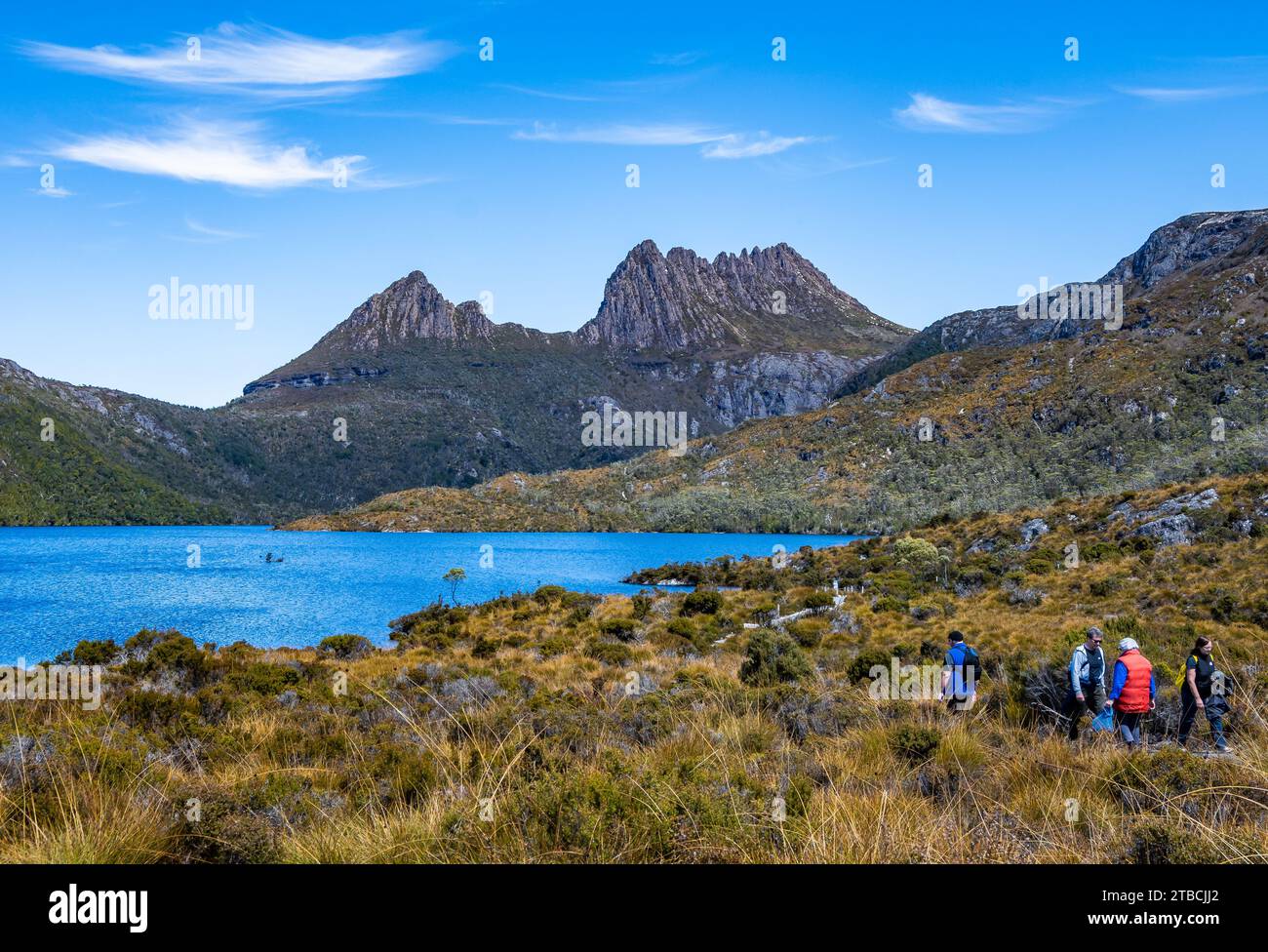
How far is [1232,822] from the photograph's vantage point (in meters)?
3.98

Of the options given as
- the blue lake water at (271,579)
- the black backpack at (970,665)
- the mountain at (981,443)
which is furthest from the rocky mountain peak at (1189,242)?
the black backpack at (970,665)

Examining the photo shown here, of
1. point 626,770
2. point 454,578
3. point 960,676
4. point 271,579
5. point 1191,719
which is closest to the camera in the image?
point 626,770

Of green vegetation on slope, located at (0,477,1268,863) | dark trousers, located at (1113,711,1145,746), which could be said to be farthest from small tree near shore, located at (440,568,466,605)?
dark trousers, located at (1113,711,1145,746)

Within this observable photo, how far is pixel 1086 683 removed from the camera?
26.3ft

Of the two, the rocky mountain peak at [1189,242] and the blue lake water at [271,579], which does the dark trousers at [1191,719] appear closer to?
the blue lake water at [271,579]

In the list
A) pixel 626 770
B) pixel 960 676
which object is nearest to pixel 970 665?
pixel 960 676

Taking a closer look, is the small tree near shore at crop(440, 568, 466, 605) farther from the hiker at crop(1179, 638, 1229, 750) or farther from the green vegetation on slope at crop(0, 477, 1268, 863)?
the hiker at crop(1179, 638, 1229, 750)

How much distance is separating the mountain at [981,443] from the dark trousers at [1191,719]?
5364 cm

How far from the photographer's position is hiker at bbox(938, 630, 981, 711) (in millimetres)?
8602

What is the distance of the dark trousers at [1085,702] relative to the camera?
7.79m

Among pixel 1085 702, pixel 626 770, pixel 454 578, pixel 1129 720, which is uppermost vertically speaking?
pixel 626 770

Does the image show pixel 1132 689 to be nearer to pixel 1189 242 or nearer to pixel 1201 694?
pixel 1201 694

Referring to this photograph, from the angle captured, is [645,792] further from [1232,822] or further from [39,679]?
[39,679]

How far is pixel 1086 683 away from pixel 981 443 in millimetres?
108126
